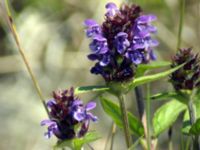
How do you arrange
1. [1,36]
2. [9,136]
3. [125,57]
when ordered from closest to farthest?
[125,57]
[9,136]
[1,36]

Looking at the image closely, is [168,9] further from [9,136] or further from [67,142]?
[67,142]

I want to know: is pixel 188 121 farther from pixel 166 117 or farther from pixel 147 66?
pixel 147 66

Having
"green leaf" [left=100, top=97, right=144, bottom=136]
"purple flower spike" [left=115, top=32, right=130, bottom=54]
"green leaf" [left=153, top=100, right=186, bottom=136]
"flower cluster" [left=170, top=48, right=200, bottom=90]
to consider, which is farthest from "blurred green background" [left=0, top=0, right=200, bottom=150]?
"purple flower spike" [left=115, top=32, right=130, bottom=54]

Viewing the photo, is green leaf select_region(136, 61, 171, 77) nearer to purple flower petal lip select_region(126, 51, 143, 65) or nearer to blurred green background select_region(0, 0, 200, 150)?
purple flower petal lip select_region(126, 51, 143, 65)

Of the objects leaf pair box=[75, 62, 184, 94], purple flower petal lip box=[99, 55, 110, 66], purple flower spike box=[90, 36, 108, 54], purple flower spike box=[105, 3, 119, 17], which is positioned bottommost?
leaf pair box=[75, 62, 184, 94]

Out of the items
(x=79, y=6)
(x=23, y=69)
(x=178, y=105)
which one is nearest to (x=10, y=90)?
(x=23, y=69)
